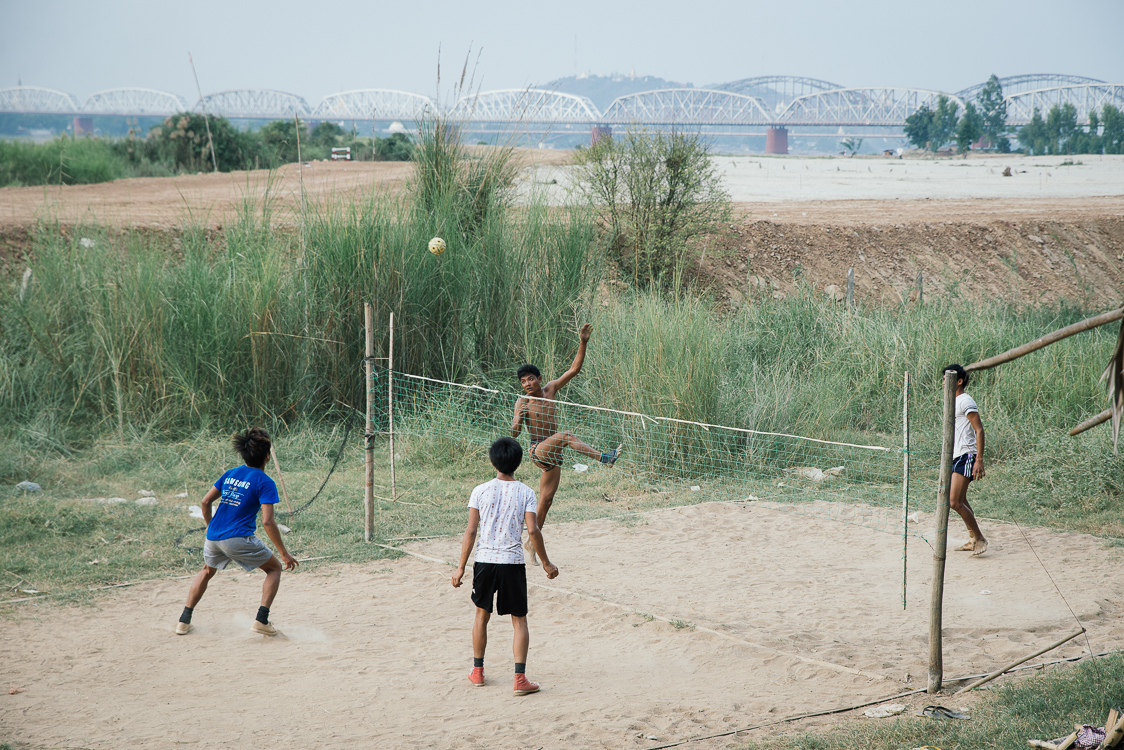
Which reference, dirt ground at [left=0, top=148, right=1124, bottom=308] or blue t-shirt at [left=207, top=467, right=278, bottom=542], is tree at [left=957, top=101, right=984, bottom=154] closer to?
dirt ground at [left=0, top=148, right=1124, bottom=308]

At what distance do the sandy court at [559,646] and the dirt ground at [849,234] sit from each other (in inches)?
267

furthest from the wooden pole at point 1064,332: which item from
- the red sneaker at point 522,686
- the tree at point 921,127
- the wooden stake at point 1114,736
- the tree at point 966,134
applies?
the tree at point 921,127

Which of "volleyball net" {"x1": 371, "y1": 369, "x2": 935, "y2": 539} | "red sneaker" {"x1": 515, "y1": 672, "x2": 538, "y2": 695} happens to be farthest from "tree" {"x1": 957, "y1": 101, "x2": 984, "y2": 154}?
"red sneaker" {"x1": 515, "y1": 672, "x2": 538, "y2": 695}

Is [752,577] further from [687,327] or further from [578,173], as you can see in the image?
[578,173]

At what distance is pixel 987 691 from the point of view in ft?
14.1

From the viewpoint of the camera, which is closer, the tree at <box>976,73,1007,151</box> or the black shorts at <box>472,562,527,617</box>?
the black shorts at <box>472,562,527,617</box>

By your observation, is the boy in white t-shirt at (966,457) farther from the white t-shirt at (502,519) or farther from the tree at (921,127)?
the tree at (921,127)

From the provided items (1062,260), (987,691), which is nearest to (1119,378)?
(987,691)

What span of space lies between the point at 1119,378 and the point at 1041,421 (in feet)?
25.1

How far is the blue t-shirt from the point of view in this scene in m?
5.03

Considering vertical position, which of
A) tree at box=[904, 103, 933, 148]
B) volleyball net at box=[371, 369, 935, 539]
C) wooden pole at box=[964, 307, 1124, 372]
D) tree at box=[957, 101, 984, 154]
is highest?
tree at box=[904, 103, 933, 148]

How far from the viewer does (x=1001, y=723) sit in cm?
385

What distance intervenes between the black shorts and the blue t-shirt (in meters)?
1.45

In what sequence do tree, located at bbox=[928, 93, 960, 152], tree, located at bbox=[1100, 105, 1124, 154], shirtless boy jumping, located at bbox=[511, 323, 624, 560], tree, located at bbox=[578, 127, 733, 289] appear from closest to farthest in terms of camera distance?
1. shirtless boy jumping, located at bbox=[511, 323, 624, 560]
2. tree, located at bbox=[578, 127, 733, 289]
3. tree, located at bbox=[1100, 105, 1124, 154]
4. tree, located at bbox=[928, 93, 960, 152]
